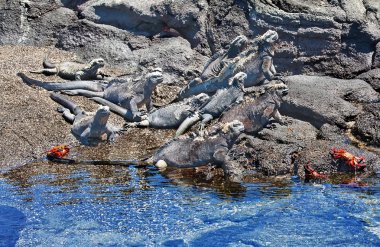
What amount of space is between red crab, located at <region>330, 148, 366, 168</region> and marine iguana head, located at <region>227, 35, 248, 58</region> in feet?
10.8

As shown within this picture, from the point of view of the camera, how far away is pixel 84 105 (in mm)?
9672

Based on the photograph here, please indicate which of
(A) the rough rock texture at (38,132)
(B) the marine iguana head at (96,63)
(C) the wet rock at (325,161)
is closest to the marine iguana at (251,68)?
(A) the rough rock texture at (38,132)

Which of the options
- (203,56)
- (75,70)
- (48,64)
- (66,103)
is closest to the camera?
(66,103)

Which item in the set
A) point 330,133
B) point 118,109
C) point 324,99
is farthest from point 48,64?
point 330,133

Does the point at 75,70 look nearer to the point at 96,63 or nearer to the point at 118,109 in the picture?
the point at 96,63

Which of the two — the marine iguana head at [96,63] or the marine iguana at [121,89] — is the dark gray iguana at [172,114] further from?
the marine iguana head at [96,63]

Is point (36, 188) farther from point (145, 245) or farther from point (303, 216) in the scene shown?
point (303, 216)

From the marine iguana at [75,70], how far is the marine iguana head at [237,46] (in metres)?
2.10

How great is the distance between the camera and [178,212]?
6293 mm

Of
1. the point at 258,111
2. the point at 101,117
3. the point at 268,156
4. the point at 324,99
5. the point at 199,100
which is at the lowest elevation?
the point at 101,117

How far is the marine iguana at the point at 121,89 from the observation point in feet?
31.4

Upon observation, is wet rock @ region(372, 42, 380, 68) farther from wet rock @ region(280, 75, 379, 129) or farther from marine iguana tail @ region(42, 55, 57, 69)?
marine iguana tail @ region(42, 55, 57, 69)


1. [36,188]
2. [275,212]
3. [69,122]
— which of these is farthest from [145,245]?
[69,122]

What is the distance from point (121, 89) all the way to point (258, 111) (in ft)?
7.46
